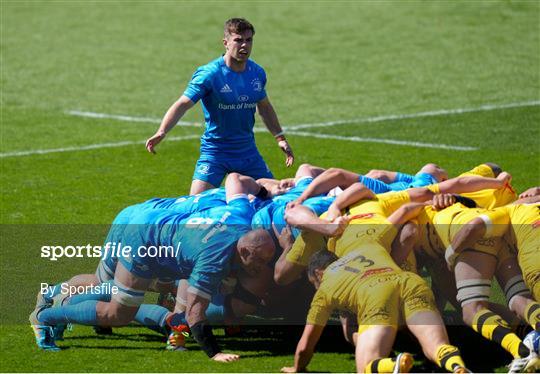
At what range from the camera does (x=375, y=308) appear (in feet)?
32.0

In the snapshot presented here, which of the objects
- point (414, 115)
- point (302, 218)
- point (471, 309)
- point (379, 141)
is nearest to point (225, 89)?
point (302, 218)

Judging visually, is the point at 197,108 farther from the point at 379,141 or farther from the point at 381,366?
the point at 381,366

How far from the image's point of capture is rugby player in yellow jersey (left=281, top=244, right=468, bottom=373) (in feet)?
31.3

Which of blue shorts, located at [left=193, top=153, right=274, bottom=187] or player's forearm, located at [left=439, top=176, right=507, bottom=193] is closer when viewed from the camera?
player's forearm, located at [left=439, top=176, right=507, bottom=193]

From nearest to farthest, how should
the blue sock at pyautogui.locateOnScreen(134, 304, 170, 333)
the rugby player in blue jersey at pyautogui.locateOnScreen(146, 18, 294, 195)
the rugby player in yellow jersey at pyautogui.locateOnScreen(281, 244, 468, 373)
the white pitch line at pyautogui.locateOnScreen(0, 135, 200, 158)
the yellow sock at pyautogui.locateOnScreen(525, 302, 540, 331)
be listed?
the rugby player in yellow jersey at pyautogui.locateOnScreen(281, 244, 468, 373) → the yellow sock at pyautogui.locateOnScreen(525, 302, 540, 331) → the blue sock at pyautogui.locateOnScreen(134, 304, 170, 333) → the rugby player in blue jersey at pyautogui.locateOnScreen(146, 18, 294, 195) → the white pitch line at pyautogui.locateOnScreen(0, 135, 200, 158)

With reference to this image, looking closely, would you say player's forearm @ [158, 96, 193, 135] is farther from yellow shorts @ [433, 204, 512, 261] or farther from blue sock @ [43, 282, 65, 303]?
yellow shorts @ [433, 204, 512, 261]

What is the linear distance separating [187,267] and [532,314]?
302 cm

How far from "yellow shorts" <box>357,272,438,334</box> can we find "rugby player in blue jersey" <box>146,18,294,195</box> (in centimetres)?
458

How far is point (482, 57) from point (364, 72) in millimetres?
2702

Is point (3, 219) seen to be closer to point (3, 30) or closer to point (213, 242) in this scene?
point (213, 242)

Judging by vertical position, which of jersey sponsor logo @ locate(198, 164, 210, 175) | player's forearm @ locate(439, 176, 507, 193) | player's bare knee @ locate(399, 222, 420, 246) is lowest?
jersey sponsor logo @ locate(198, 164, 210, 175)

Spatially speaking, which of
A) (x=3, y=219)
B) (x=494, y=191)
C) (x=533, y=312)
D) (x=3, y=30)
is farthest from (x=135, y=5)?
(x=533, y=312)

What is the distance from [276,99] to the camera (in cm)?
2333

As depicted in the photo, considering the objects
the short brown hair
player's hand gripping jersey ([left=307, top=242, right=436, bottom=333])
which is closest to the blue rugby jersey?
the short brown hair
